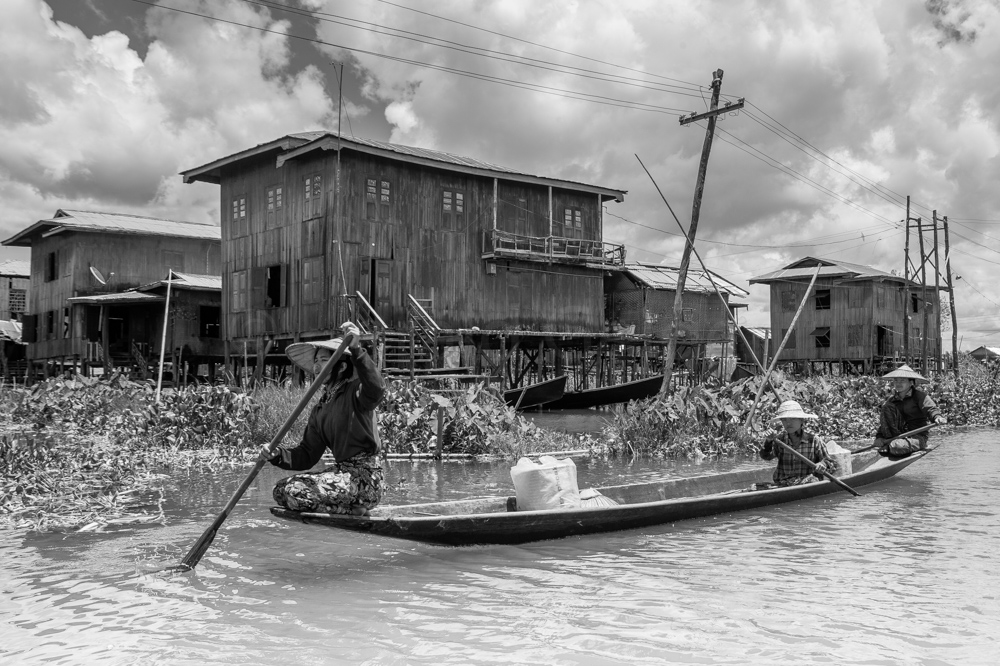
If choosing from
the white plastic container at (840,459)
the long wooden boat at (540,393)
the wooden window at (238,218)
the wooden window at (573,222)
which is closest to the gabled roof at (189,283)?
the wooden window at (238,218)

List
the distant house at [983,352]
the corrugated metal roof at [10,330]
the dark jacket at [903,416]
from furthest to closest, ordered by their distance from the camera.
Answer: the distant house at [983,352] → the corrugated metal roof at [10,330] → the dark jacket at [903,416]

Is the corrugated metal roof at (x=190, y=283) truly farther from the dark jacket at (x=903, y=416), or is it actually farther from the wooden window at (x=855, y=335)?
the wooden window at (x=855, y=335)

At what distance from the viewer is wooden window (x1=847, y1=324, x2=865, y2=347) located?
124ft

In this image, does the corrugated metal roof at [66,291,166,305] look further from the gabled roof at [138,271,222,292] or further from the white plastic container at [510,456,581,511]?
the white plastic container at [510,456,581,511]

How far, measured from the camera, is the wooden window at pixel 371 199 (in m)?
23.1

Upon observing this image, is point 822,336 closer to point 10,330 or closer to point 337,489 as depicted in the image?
Result: point 337,489

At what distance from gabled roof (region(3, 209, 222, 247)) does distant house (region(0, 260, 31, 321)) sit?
5179mm

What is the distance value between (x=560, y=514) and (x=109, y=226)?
28.0 m

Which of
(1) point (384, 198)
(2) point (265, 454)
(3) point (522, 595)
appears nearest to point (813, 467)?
(3) point (522, 595)

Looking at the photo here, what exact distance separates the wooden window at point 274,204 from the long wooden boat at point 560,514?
17.5 m

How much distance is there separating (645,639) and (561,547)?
248 cm

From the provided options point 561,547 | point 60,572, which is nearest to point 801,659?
point 561,547

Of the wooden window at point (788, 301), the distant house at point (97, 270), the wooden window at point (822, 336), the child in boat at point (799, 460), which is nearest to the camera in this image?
the child in boat at point (799, 460)

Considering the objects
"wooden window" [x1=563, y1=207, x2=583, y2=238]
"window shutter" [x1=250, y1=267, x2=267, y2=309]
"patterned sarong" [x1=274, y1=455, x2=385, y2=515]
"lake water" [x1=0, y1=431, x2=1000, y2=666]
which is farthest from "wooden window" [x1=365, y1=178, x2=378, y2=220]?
"patterned sarong" [x1=274, y1=455, x2=385, y2=515]
